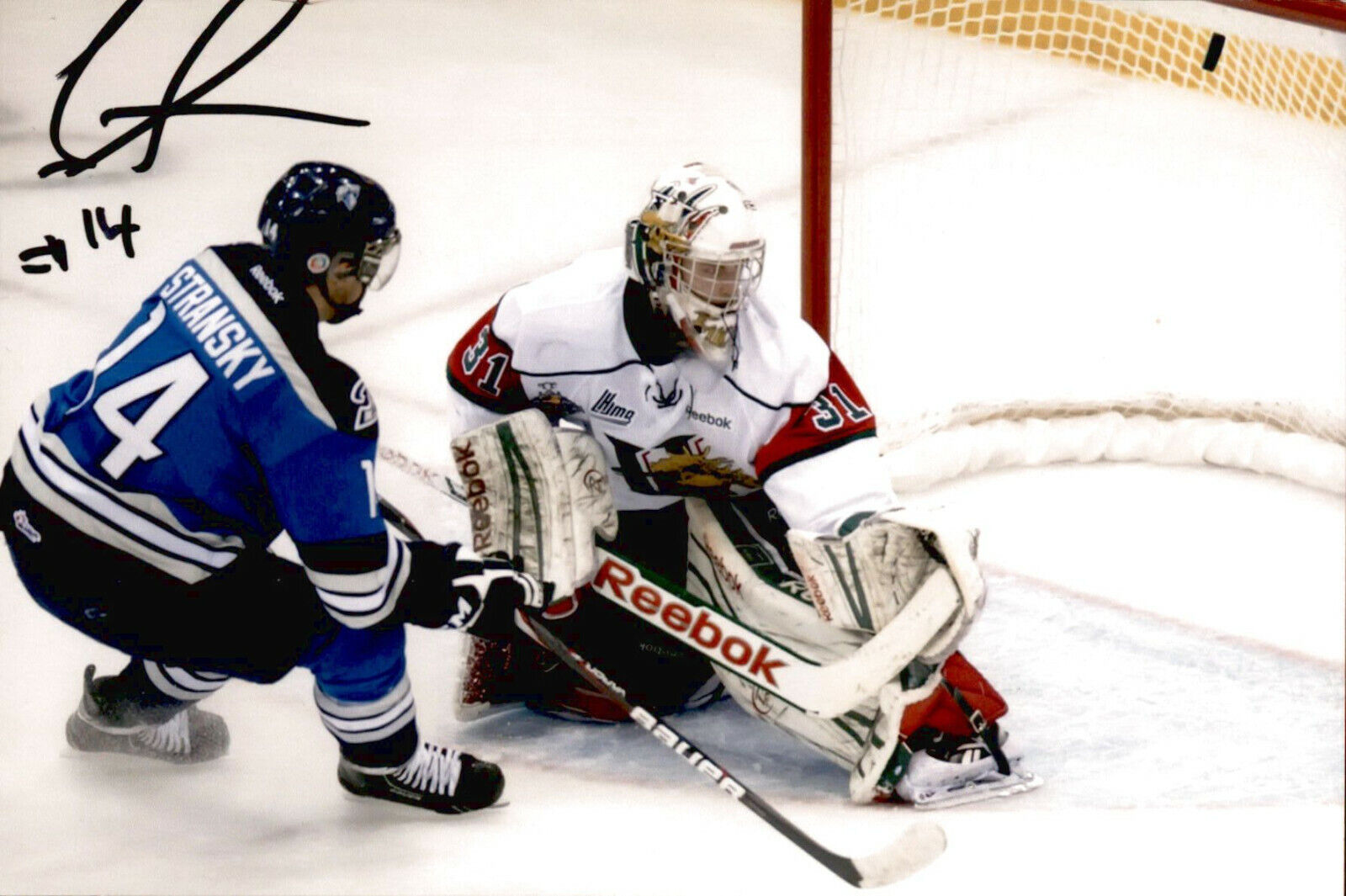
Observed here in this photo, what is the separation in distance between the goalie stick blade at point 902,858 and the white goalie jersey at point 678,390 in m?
0.37

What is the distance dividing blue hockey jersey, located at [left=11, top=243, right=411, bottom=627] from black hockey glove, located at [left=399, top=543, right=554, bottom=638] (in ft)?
0.15

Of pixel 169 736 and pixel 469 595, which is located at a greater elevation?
pixel 469 595

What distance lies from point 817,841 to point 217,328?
0.91 m

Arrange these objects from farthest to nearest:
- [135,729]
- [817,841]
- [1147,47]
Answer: [1147,47] < [135,729] < [817,841]

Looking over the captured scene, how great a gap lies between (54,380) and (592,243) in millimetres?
917

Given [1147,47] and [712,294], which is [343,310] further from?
[1147,47]

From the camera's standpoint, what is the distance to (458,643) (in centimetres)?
238

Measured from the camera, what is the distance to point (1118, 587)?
2623mm

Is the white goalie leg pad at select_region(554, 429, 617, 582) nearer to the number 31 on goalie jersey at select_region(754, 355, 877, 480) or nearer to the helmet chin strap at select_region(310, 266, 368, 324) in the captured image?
the number 31 on goalie jersey at select_region(754, 355, 877, 480)

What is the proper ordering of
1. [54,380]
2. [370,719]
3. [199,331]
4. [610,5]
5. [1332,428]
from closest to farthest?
[199,331]
[370,719]
[54,380]
[1332,428]
[610,5]

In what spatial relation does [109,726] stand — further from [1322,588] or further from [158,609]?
[1322,588]

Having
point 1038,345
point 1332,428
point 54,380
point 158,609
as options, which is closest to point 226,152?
point 54,380

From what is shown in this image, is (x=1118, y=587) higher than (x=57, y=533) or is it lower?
lower
